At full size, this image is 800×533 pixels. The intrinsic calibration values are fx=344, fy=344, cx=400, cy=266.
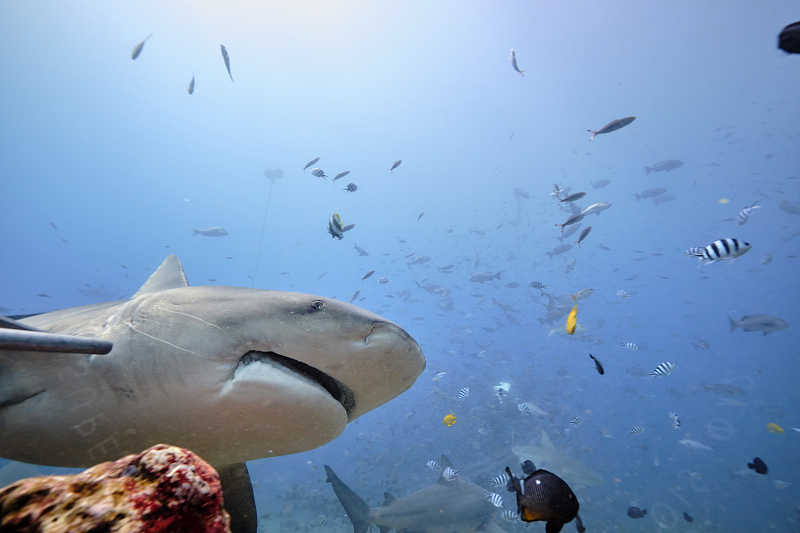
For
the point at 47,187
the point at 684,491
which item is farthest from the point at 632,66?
the point at 47,187

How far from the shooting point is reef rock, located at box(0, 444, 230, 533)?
57cm

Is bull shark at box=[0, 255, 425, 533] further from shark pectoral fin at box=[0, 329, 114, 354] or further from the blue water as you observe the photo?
the blue water

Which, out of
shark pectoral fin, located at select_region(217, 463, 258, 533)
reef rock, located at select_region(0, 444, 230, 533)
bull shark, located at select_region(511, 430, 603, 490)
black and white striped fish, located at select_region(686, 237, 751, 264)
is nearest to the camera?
reef rock, located at select_region(0, 444, 230, 533)

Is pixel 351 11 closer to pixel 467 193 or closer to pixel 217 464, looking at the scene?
pixel 467 193

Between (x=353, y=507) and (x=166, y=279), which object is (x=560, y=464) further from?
(x=166, y=279)

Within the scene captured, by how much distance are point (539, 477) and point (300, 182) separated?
278ft

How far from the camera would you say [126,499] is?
0.64 metres

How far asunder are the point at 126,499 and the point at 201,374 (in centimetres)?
85

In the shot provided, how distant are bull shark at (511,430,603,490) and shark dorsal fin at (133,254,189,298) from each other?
13893 millimetres

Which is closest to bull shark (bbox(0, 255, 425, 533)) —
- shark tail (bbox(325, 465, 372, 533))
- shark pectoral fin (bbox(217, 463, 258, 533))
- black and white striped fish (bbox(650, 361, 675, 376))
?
shark pectoral fin (bbox(217, 463, 258, 533))

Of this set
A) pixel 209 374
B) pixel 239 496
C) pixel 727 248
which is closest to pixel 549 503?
pixel 239 496

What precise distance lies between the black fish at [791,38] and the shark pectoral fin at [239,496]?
516cm

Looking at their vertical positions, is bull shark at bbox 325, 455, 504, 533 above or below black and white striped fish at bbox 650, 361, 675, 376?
below

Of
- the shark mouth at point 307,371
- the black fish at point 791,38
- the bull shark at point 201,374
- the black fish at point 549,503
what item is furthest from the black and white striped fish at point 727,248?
the shark mouth at point 307,371
